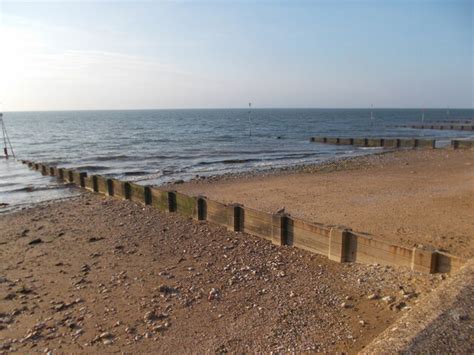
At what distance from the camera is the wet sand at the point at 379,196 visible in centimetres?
1017

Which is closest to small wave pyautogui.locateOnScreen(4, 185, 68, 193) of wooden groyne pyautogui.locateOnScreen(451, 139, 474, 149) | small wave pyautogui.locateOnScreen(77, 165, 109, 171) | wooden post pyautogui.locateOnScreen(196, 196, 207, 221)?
small wave pyautogui.locateOnScreen(77, 165, 109, 171)

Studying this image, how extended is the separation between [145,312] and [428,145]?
35.2 m

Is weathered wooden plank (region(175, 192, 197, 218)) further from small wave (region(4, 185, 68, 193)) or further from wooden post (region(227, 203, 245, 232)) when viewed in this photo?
small wave (region(4, 185, 68, 193))

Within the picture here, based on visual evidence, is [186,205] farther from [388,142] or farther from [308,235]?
[388,142]

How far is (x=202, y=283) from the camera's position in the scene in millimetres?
7453

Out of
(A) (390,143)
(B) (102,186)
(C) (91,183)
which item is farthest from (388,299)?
(A) (390,143)

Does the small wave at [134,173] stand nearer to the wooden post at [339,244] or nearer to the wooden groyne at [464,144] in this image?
the wooden post at [339,244]

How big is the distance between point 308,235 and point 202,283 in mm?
2779

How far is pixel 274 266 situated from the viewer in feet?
26.4

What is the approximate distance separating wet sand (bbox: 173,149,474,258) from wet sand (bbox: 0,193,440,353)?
3139mm

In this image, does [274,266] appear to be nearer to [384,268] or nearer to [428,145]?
[384,268]

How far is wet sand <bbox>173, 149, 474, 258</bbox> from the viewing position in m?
10.2

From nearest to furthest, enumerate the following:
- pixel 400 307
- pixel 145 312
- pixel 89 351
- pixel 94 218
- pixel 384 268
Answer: pixel 89 351
pixel 400 307
pixel 145 312
pixel 384 268
pixel 94 218

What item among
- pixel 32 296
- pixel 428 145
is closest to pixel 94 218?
pixel 32 296
